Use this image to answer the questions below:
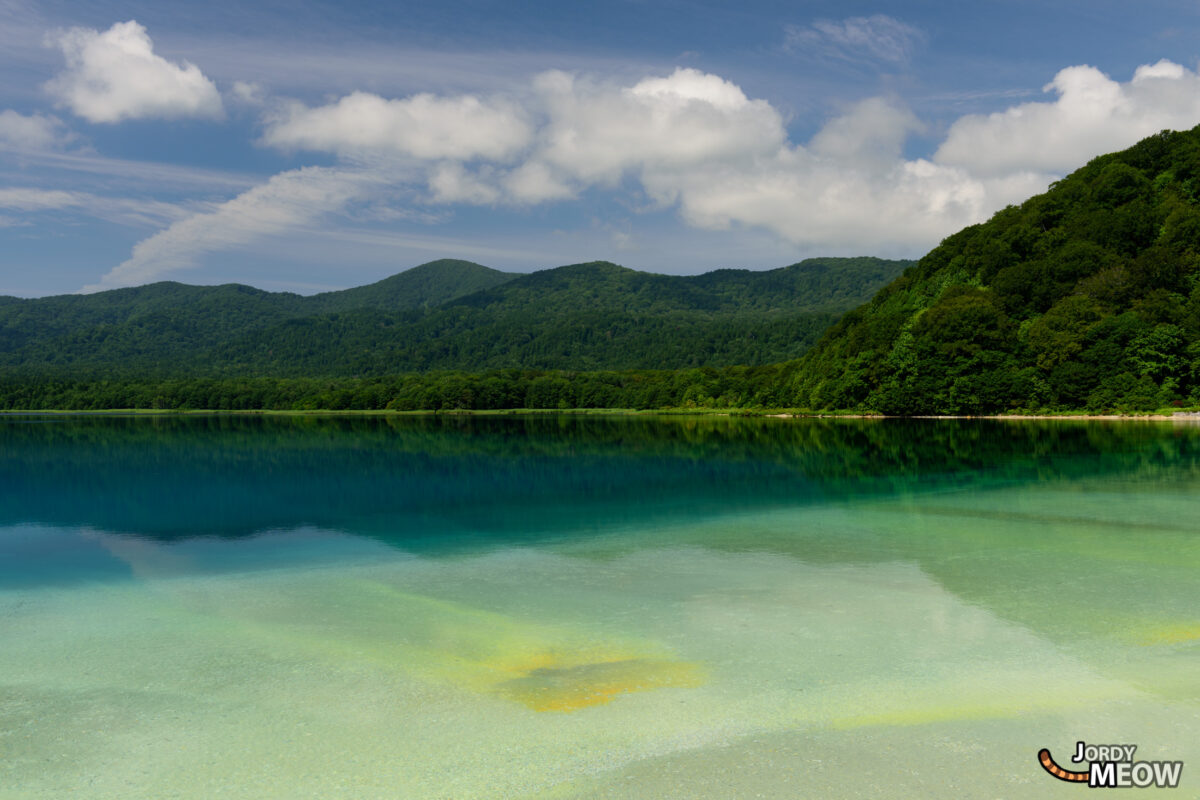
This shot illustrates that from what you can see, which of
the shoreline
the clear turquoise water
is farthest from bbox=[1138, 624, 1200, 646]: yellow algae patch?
the shoreline

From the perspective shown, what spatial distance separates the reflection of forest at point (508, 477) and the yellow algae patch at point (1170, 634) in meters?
11.4

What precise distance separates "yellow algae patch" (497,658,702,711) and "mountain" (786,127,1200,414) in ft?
263

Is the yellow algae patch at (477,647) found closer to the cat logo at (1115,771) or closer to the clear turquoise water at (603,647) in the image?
the clear turquoise water at (603,647)

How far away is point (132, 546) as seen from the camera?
18.0 metres

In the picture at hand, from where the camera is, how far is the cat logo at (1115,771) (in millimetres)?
6113

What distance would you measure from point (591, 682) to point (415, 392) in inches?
6344

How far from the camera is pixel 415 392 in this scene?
16450cm

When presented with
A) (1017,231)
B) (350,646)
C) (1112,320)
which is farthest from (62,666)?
(1017,231)

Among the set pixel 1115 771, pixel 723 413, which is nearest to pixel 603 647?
pixel 1115 771

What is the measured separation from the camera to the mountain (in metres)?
75.2

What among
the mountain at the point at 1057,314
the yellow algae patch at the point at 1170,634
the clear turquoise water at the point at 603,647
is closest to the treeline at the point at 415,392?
the mountain at the point at 1057,314

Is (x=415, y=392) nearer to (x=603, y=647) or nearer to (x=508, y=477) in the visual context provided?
(x=508, y=477)

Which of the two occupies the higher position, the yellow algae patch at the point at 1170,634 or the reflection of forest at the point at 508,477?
the yellow algae patch at the point at 1170,634

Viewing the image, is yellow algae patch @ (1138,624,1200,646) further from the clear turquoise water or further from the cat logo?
the cat logo
